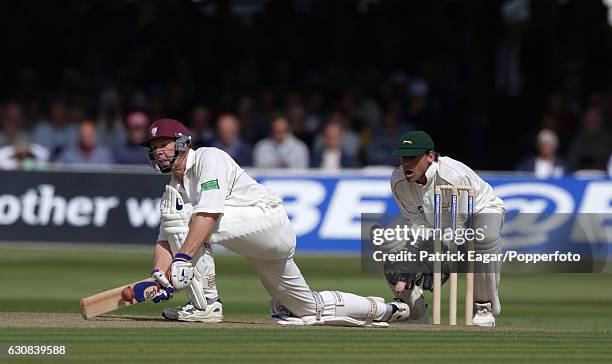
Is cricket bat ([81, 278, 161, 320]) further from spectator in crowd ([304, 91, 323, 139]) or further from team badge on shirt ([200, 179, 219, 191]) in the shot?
spectator in crowd ([304, 91, 323, 139])

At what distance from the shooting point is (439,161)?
427 inches

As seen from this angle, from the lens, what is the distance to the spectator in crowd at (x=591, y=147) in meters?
18.8

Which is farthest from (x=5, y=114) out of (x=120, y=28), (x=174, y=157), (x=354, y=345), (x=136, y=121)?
(x=354, y=345)

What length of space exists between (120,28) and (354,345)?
49.3 feet

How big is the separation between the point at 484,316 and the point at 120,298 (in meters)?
2.91

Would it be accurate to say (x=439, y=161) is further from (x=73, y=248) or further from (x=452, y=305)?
(x=73, y=248)

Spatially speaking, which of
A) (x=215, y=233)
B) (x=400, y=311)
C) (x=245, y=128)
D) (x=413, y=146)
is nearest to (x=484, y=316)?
(x=400, y=311)

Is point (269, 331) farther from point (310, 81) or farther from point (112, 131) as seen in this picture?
point (310, 81)

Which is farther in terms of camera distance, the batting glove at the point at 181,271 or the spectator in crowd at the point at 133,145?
the spectator in crowd at the point at 133,145

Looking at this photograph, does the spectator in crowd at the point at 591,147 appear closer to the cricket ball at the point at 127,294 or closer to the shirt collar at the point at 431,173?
the shirt collar at the point at 431,173

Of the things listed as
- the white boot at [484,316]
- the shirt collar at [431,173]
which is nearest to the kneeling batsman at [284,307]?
the white boot at [484,316]

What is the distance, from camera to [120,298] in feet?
32.2

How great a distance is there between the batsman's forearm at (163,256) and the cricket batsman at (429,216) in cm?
175

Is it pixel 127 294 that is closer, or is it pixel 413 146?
pixel 127 294
